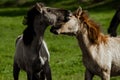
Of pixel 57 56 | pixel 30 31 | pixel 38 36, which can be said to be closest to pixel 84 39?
pixel 38 36

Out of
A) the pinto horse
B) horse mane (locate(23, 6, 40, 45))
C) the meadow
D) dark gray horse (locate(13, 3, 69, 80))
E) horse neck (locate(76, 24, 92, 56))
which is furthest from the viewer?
the meadow

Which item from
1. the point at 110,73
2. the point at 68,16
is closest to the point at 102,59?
the point at 110,73

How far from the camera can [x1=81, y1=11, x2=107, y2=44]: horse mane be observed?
10.3 m

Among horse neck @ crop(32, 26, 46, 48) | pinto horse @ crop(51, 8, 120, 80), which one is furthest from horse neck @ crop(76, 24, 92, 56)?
horse neck @ crop(32, 26, 46, 48)

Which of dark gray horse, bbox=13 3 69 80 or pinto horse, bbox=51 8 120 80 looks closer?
pinto horse, bbox=51 8 120 80

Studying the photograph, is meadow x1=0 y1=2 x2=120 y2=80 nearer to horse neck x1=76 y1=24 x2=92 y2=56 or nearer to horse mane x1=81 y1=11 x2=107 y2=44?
horse mane x1=81 y1=11 x2=107 y2=44

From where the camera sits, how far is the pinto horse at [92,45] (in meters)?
10.2

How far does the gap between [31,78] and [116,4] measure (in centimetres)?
3006

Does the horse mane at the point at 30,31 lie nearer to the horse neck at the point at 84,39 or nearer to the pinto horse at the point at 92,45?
the pinto horse at the point at 92,45

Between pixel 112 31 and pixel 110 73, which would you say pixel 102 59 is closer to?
pixel 110 73

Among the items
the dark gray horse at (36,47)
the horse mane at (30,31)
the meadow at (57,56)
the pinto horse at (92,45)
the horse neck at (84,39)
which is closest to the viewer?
the pinto horse at (92,45)

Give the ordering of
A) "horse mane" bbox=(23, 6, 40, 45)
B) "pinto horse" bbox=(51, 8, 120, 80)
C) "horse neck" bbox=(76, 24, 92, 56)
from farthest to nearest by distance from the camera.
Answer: "horse mane" bbox=(23, 6, 40, 45) < "horse neck" bbox=(76, 24, 92, 56) < "pinto horse" bbox=(51, 8, 120, 80)

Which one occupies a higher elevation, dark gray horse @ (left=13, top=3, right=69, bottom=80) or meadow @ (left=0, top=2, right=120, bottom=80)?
dark gray horse @ (left=13, top=3, right=69, bottom=80)

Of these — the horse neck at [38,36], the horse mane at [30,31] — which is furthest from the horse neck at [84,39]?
the horse mane at [30,31]
